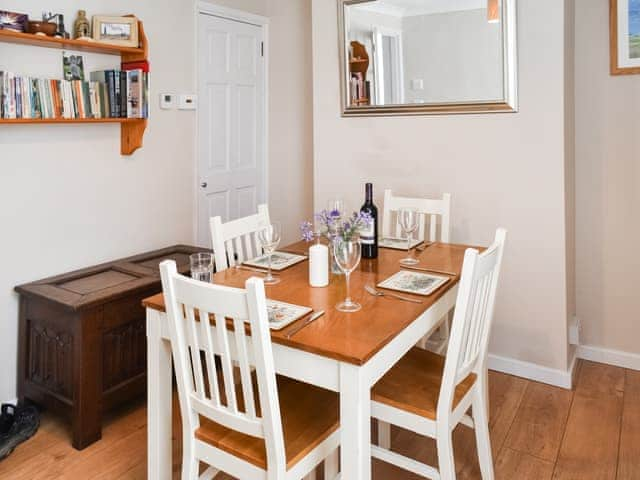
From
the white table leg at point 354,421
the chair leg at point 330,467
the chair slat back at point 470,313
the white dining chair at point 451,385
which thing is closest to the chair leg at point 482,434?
the white dining chair at point 451,385

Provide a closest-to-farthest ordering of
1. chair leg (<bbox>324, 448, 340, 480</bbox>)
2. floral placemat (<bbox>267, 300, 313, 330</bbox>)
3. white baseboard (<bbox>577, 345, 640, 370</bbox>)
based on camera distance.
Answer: floral placemat (<bbox>267, 300, 313, 330</bbox>) → chair leg (<bbox>324, 448, 340, 480</bbox>) → white baseboard (<bbox>577, 345, 640, 370</bbox>)

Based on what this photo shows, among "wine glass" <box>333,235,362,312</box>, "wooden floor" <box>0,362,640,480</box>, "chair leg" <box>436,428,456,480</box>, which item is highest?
"wine glass" <box>333,235,362,312</box>

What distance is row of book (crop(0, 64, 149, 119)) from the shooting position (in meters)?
2.25

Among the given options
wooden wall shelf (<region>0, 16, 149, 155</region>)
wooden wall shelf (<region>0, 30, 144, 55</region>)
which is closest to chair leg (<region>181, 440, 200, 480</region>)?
wooden wall shelf (<region>0, 16, 149, 155</region>)

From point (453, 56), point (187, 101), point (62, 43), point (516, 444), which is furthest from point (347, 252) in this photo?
point (187, 101)

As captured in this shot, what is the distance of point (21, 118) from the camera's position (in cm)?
226

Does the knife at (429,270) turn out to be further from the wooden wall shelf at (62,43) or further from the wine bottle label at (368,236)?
the wooden wall shelf at (62,43)

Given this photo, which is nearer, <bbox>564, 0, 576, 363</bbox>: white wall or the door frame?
<bbox>564, 0, 576, 363</bbox>: white wall

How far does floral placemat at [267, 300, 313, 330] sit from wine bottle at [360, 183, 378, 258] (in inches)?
25.3

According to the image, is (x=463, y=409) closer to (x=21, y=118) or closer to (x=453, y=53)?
(x=453, y=53)

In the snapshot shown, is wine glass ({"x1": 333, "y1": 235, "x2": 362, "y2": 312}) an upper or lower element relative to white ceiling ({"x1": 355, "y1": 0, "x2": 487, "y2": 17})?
lower

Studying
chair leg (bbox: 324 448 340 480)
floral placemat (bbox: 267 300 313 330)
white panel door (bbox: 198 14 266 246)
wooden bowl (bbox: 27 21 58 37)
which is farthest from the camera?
white panel door (bbox: 198 14 266 246)

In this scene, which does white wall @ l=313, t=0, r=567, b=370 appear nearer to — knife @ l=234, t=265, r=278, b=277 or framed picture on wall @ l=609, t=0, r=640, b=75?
framed picture on wall @ l=609, t=0, r=640, b=75

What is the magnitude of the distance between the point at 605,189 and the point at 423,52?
4.12 ft
